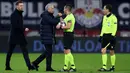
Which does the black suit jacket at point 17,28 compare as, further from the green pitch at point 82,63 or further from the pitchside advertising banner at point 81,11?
the pitchside advertising banner at point 81,11

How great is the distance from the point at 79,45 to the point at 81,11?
5.00ft

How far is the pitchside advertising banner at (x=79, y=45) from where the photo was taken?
76.9 feet

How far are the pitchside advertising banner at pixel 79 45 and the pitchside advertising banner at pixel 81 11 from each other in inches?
23.2

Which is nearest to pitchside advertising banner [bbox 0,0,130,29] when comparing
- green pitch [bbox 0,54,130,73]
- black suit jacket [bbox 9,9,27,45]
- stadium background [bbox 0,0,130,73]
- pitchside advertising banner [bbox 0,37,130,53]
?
stadium background [bbox 0,0,130,73]

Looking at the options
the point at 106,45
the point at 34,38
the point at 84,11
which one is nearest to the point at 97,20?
the point at 84,11

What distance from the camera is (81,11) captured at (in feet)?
77.4

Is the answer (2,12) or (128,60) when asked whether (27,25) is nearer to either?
(2,12)

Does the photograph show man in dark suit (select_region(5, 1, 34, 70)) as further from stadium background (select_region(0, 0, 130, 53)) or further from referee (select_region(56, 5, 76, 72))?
stadium background (select_region(0, 0, 130, 53))

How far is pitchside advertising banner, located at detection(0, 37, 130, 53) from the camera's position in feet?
76.9

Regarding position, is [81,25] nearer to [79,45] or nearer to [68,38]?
[79,45]

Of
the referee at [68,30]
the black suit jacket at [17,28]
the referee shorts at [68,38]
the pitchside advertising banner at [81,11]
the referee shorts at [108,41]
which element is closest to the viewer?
the black suit jacket at [17,28]

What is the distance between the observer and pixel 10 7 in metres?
23.2

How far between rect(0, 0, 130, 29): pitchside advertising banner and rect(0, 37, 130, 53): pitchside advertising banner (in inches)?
23.2

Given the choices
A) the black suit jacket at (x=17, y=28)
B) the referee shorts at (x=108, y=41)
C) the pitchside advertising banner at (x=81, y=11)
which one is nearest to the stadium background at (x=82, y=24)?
the pitchside advertising banner at (x=81, y=11)
